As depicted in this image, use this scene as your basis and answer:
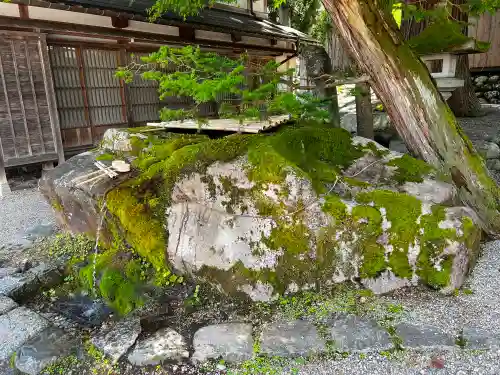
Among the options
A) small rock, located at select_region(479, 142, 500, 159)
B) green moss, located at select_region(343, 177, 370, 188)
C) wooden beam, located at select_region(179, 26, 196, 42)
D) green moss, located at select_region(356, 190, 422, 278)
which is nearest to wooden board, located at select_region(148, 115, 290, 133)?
green moss, located at select_region(343, 177, 370, 188)

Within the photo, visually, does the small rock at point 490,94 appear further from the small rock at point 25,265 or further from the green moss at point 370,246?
the small rock at point 25,265

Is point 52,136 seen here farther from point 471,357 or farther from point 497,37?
point 497,37

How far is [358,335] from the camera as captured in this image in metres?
2.72

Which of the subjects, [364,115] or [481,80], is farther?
[481,80]

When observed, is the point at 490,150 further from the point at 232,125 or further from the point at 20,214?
the point at 20,214

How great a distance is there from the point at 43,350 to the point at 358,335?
244cm

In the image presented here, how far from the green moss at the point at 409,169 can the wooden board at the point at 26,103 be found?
628 cm

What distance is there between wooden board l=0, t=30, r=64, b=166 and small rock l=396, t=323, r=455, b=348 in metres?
6.87

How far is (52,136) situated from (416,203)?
6.69m

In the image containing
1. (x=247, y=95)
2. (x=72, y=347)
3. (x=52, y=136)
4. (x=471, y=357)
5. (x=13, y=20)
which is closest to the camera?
(x=471, y=357)

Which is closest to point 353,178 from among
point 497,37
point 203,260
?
point 203,260

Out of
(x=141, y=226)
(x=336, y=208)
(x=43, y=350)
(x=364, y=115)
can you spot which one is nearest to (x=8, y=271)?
(x=43, y=350)

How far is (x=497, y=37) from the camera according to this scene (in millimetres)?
11555

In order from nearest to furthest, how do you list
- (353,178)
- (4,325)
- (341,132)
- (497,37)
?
1. (4,325)
2. (353,178)
3. (341,132)
4. (497,37)
